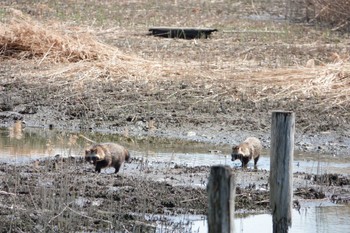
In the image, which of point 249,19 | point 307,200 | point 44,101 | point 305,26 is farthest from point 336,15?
point 307,200

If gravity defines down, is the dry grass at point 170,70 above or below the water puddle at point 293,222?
above

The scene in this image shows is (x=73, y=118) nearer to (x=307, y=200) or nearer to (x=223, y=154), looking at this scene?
(x=223, y=154)

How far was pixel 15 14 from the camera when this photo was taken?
78.7ft

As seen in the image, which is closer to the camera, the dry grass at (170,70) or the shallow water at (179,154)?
the shallow water at (179,154)

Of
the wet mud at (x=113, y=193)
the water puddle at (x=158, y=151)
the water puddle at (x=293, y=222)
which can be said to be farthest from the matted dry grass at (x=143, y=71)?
the water puddle at (x=293, y=222)

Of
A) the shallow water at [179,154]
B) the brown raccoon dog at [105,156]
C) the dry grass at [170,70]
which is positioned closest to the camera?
the shallow water at [179,154]

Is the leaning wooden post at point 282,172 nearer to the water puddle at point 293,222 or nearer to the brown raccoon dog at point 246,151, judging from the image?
the water puddle at point 293,222

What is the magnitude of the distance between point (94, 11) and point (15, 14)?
5.24 meters

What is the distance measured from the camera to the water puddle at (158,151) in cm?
1427

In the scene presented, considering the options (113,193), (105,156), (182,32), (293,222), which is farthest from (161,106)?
(182,32)

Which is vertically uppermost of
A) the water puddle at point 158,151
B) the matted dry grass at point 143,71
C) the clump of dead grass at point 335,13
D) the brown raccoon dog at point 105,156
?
the clump of dead grass at point 335,13

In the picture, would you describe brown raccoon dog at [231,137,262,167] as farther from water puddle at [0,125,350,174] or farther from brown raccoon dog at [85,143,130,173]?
brown raccoon dog at [85,143,130,173]

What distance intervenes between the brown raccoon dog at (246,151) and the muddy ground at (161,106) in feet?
0.77

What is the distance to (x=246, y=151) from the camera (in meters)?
13.8
